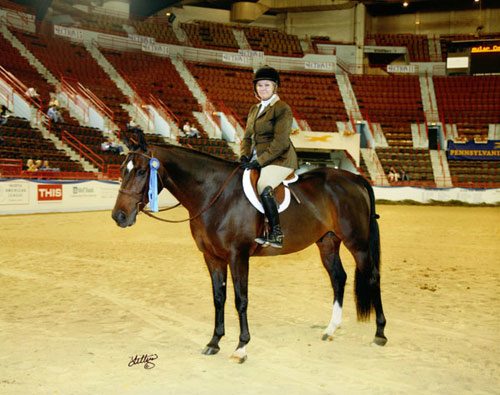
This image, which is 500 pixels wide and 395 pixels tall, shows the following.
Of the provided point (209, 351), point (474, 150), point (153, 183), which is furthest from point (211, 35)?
point (209, 351)

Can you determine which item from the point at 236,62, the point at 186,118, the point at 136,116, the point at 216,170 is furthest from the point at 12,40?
the point at 216,170

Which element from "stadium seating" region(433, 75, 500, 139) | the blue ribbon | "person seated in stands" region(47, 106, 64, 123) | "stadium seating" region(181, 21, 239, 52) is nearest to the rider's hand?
the blue ribbon

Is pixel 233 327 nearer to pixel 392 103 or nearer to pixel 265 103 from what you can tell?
pixel 265 103

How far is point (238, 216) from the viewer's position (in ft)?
14.1

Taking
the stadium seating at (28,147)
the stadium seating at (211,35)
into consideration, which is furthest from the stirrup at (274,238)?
the stadium seating at (211,35)

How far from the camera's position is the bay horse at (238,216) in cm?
418

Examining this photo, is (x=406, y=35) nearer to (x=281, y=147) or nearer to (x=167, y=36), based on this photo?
(x=167, y=36)

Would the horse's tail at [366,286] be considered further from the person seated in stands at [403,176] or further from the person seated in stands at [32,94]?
the person seated in stands at [403,176]

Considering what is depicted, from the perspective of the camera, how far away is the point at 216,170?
14.6 feet

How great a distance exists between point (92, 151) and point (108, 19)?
1772cm

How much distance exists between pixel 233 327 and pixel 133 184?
1.90 meters

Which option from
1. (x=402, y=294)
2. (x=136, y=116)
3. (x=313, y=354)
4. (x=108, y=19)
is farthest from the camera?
(x=108, y=19)

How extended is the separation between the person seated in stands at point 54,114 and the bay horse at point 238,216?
18.8 m
